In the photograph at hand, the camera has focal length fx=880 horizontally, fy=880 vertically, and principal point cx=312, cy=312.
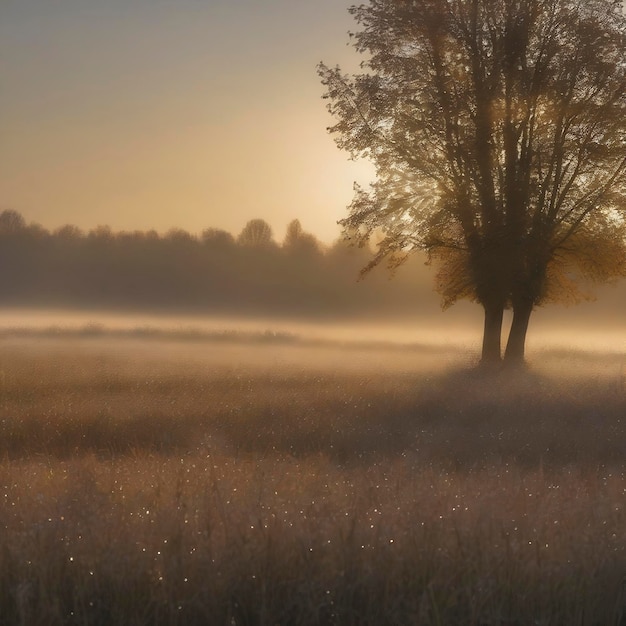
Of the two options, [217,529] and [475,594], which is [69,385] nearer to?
[217,529]

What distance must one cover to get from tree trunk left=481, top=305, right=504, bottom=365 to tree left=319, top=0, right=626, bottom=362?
0.33 metres

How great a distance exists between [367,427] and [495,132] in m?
13.9

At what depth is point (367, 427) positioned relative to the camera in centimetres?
1375

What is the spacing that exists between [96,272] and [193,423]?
99688 millimetres

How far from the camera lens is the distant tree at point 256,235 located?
107 meters

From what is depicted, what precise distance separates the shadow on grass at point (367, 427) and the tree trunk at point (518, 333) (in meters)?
7.53

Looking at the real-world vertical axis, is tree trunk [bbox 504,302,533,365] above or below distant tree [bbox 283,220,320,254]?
below

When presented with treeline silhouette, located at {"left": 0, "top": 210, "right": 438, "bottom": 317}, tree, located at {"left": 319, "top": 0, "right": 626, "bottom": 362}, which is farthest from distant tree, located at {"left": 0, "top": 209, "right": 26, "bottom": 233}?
tree, located at {"left": 319, "top": 0, "right": 626, "bottom": 362}

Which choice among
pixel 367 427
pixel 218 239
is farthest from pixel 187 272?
pixel 367 427

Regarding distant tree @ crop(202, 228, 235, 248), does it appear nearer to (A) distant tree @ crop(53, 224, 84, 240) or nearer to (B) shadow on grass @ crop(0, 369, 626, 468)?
(A) distant tree @ crop(53, 224, 84, 240)

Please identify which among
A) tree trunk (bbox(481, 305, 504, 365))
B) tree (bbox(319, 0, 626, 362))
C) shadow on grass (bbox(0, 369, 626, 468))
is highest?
tree (bbox(319, 0, 626, 362))

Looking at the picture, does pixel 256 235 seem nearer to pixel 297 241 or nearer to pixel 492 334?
pixel 297 241

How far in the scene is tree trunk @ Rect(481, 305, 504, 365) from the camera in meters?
26.0

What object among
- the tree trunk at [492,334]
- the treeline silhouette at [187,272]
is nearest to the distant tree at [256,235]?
the treeline silhouette at [187,272]
